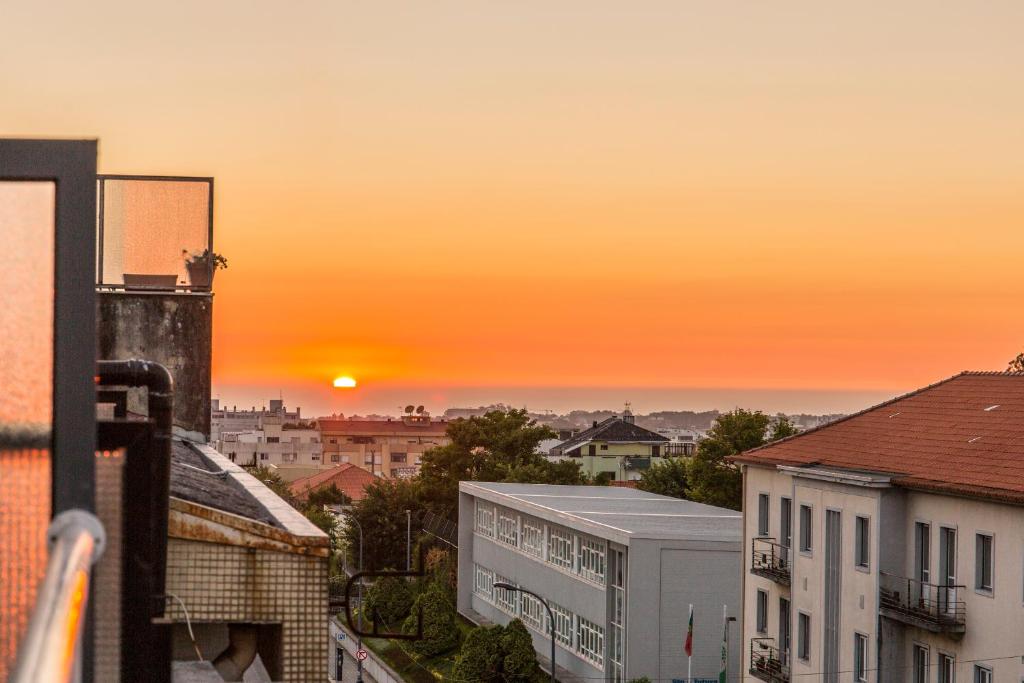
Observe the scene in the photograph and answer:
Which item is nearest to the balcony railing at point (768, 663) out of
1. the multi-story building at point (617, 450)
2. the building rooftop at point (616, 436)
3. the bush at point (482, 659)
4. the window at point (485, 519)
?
the bush at point (482, 659)

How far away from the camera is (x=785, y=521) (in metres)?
37.6

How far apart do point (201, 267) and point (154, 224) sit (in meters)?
0.66

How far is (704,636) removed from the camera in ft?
141

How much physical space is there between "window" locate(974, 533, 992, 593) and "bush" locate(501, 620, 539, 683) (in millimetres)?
19324

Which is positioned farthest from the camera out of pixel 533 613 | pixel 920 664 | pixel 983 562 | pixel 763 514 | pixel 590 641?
pixel 533 613

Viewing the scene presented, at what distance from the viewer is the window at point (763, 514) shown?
38.8 m

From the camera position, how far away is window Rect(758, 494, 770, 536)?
38.8 meters

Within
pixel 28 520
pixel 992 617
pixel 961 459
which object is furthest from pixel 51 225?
pixel 961 459

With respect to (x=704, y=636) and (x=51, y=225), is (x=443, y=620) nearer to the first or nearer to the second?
(x=704, y=636)

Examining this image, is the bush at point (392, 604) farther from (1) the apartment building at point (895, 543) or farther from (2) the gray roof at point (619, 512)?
(1) the apartment building at point (895, 543)

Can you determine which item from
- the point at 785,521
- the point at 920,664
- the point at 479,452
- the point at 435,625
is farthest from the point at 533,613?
the point at 479,452

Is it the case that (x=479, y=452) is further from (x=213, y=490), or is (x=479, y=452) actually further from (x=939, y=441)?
(x=213, y=490)

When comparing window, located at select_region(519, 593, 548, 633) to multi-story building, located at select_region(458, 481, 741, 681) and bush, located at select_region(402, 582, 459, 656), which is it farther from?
bush, located at select_region(402, 582, 459, 656)

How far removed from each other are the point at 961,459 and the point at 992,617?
427cm
